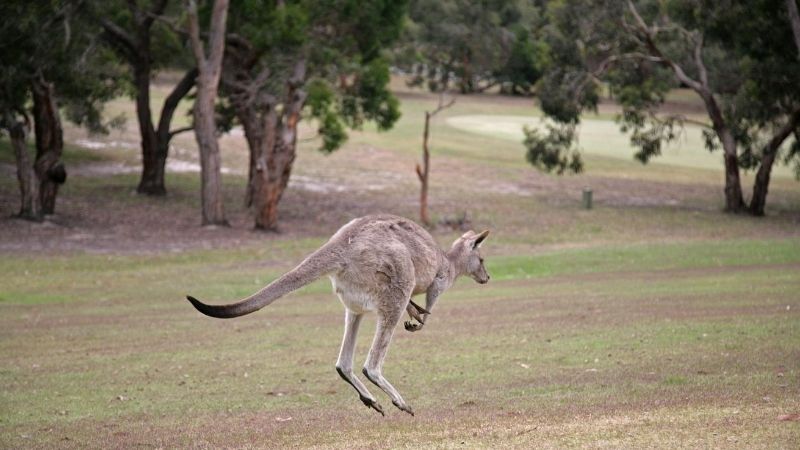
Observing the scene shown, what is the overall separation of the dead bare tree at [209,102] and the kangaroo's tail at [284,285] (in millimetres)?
24134

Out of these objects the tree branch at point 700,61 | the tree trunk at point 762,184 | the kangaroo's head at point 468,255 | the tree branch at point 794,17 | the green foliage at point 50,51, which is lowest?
the tree trunk at point 762,184

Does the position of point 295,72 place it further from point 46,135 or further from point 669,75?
point 669,75

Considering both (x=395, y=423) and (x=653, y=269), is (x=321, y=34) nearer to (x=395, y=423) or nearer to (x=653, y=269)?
(x=653, y=269)

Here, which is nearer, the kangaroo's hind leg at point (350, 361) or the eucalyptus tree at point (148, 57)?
the kangaroo's hind leg at point (350, 361)

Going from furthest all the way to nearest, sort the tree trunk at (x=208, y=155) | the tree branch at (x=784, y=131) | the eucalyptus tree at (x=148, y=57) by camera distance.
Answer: the eucalyptus tree at (x=148, y=57)
the tree branch at (x=784, y=131)
the tree trunk at (x=208, y=155)

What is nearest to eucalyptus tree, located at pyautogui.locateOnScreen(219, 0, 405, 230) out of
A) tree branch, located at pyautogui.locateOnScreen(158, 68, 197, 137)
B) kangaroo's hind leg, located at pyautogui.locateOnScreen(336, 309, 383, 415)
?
tree branch, located at pyautogui.locateOnScreen(158, 68, 197, 137)

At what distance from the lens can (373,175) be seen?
48156 mm

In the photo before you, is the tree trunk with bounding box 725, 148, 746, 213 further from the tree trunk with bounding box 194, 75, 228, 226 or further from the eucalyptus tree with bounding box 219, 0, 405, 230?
the tree trunk with bounding box 194, 75, 228, 226

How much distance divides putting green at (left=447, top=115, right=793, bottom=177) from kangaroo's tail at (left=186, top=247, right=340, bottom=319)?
4085 centimetres

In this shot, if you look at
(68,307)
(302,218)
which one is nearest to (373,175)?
(302,218)

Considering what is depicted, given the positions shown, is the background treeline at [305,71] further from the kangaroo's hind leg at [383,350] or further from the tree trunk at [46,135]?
the kangaroo's hind leg at [383,350]

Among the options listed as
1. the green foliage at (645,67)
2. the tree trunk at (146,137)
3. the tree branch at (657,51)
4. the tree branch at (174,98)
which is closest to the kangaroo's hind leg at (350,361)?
the green foliage at (645,67)

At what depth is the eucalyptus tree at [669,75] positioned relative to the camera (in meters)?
35.1

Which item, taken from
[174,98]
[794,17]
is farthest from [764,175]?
[174,98]
